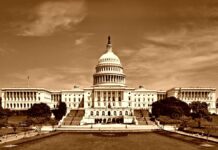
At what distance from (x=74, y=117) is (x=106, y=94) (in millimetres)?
27075

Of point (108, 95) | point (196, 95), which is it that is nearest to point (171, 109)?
point (108, 95)

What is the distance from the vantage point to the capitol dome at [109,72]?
154 metres

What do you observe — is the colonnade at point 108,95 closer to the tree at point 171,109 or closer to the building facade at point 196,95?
the tree at point 171,109

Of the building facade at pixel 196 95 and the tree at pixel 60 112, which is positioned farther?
the building facade at pixel 196 95

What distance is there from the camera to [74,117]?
117312 mm

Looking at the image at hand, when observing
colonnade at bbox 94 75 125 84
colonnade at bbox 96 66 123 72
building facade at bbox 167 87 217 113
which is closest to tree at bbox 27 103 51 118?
colonnade at bbox 94 75 125 84

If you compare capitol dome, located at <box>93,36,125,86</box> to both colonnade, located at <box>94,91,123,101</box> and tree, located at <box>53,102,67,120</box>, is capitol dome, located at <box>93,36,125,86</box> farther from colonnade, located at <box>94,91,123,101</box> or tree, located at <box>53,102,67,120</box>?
tree, located at <box>53,102,67,120</box>

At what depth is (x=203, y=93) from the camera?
498 feet

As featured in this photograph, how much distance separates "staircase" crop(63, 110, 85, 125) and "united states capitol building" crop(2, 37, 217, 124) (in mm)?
6930

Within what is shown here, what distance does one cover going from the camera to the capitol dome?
504ft

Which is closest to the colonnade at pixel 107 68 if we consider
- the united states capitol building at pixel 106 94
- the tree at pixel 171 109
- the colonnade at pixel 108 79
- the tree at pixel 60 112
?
the united states capitol building at pixel 106 94

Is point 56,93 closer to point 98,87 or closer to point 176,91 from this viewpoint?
point 98,87

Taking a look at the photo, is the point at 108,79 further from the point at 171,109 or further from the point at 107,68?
the point at 171,109

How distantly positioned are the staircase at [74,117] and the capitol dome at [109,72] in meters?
26.8
